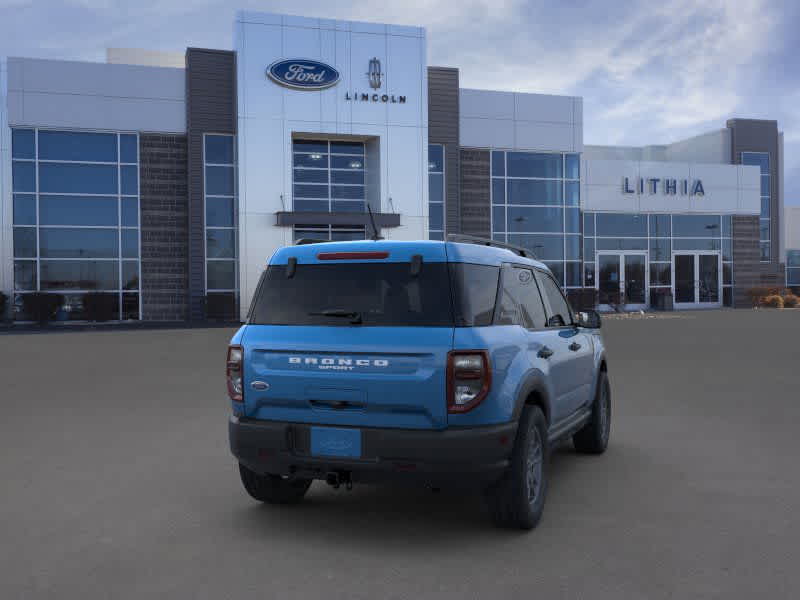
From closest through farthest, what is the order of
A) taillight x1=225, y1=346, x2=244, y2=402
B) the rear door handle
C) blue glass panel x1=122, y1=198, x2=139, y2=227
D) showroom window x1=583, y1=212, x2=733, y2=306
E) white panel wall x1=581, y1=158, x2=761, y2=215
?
taillight x1=225, y1=346, x2=244, y2=402 → the rear door handle → blue glass panel x1=122, y1=198, x2=139, y2=227 → white panel wall x1=581, y1=158, x2=761, y2=215 → showroom window x1=583, y1=212, x2=733, y2=306

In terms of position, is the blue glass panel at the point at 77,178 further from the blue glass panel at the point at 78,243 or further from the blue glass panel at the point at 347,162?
the blue glass panel at the point at 347,162

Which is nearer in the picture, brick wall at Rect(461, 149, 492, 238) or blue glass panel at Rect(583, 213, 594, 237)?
brick wall at Rect(461, 149, 492, 238)

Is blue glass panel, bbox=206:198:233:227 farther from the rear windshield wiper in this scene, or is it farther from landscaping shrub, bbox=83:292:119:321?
the rear windshield wiper

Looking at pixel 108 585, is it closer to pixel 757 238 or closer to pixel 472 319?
pixel 472 319

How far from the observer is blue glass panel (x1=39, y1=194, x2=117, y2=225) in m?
29.2

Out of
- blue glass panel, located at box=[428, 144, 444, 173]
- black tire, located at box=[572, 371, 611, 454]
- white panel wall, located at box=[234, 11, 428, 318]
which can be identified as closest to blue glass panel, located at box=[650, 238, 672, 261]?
blue glass panel, located at box=[428, 144, 444, 173]

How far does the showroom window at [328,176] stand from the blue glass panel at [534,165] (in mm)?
7193

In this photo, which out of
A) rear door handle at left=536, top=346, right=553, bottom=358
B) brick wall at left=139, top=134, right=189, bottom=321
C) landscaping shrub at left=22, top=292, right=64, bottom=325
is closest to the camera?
rear door handle at left=536, top=346, right=553, bottom=358

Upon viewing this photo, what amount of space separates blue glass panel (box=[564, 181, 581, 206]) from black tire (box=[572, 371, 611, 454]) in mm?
29545

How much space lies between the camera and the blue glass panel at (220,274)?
3041 centimetres

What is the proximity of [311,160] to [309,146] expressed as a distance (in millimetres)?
600

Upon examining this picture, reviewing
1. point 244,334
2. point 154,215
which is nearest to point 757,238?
→ point 154,215

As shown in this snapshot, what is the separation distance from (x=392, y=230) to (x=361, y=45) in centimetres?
712

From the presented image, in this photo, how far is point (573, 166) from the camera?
35750 millimetres
